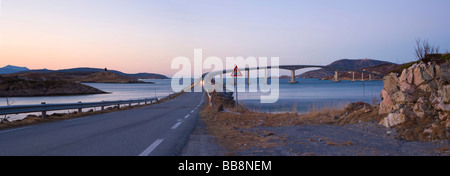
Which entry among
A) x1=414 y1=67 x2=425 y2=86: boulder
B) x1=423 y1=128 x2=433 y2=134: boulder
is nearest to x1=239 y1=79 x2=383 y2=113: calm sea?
x1=414 y1=67 x2=425 y2=86: boulder

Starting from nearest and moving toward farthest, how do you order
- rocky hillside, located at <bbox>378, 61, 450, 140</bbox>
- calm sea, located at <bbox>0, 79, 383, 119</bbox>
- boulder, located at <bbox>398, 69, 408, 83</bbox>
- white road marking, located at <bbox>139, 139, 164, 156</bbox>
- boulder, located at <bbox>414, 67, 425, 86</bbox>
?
white road marking, located at <bbox>139, 139, 164, 156</bbox> → rocky hillside, located at <bbox>378, 61, 450, 140</bbox> → boulder, located at <bbox>414, 67, 425, 86</bbox> → boulder, located at <bbox>398, 69, 408, 83</bbox> → calm sea, located at <bbox>0, 79, 383, 119</bbox>

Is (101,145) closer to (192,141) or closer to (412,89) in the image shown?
(192,141)

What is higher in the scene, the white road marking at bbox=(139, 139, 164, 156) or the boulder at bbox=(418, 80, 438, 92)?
the boulder at bbox=(418, 80, 438, 92)

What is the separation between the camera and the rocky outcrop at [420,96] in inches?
332

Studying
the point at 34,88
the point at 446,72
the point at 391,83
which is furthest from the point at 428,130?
the point at 34,88

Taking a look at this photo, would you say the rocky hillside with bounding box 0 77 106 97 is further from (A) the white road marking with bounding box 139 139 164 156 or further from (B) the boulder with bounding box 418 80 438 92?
(B) the boulder with bounding box 418 80 438 92

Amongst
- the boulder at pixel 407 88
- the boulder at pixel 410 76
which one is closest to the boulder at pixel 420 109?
the boulder at pixel 407 88

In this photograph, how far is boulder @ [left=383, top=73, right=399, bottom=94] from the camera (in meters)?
10.6
